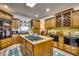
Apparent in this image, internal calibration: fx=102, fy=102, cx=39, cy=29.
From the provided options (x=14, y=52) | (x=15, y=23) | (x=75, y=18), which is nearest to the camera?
(x=75, y=18)

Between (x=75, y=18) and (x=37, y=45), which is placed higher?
(x=75, y=18)

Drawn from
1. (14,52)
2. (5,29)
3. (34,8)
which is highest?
(34,8)

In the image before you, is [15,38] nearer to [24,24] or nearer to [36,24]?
[24,24]

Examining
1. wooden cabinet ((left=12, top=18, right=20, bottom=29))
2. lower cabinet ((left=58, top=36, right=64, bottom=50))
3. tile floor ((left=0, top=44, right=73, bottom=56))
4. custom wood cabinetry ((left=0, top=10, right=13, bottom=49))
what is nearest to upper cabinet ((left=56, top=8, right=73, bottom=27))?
lower cabinet ((left=58, top=36, right=64, bottom=50))

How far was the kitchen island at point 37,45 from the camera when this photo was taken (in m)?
2.16

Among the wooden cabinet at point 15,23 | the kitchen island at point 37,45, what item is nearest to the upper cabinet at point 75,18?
the kitchen island at point 37,45

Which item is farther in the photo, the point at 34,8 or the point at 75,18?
the point at 34,8

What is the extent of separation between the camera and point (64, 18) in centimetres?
231

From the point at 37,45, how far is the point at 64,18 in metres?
0.86

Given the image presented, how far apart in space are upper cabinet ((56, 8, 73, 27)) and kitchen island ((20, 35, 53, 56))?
434 mm

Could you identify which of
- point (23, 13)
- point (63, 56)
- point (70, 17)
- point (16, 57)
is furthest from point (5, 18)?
point (63, 56)

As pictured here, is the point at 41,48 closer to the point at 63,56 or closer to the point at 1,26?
the point at 63,56

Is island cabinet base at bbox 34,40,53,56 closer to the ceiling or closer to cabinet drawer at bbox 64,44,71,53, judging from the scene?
cabinet drawer at bbox 64,44,71,53

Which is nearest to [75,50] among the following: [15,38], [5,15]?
[15,38]
